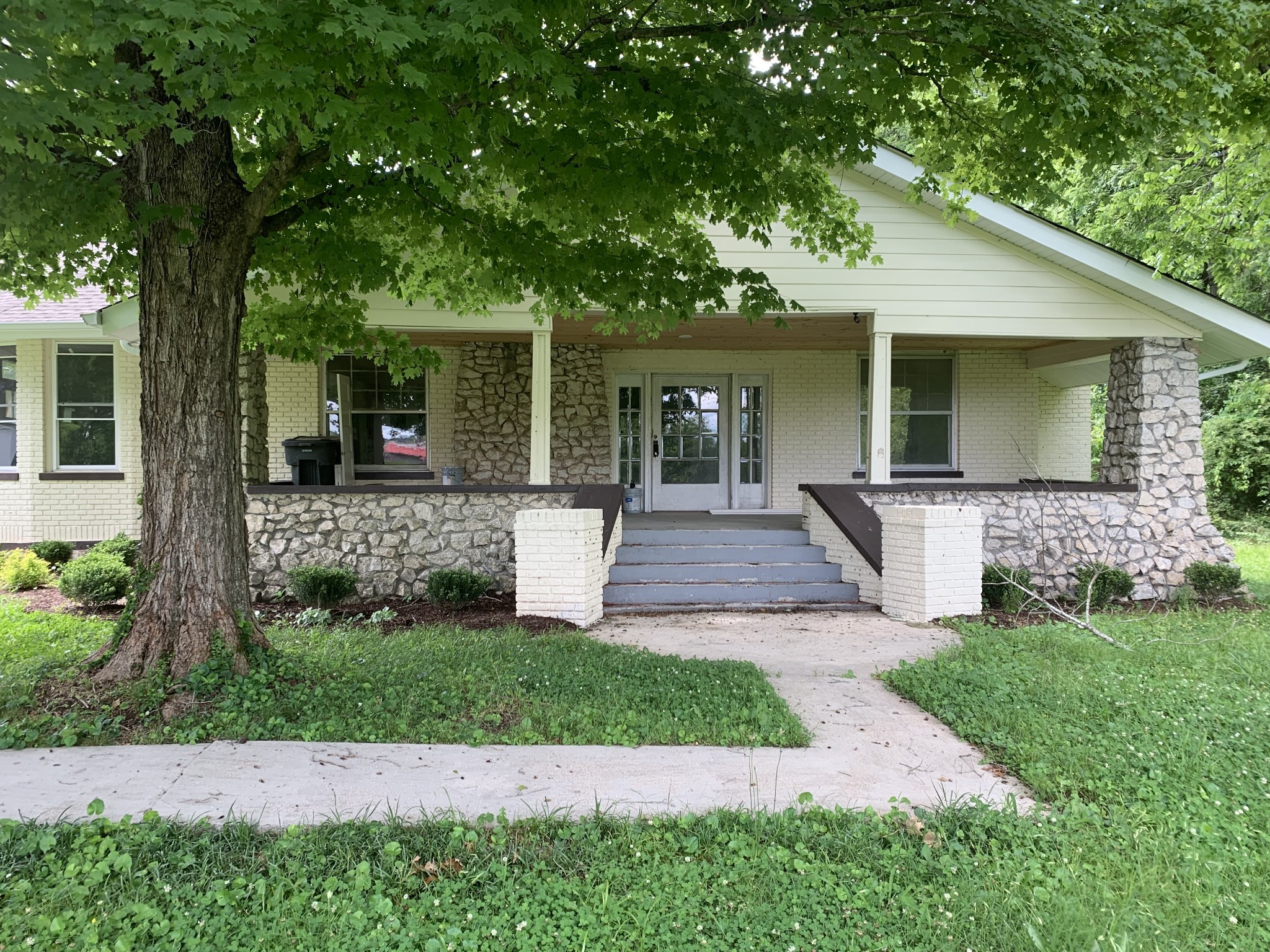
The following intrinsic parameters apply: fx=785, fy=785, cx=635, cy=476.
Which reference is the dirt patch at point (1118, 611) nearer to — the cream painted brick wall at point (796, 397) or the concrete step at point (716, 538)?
the concrete step at point (716, 538)

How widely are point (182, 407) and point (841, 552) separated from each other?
20.5 feet

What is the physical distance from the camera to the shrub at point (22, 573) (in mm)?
8992

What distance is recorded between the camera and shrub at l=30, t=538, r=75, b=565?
9.97 metres

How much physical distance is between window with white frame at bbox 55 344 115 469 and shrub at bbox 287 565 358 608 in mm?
5218

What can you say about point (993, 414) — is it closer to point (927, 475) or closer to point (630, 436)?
point (927, 475)

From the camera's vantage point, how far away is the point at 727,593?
7.96 metres

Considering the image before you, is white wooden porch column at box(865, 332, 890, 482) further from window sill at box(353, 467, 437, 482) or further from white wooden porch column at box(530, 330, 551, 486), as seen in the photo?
window sill at box(353, 467, 437, 482)

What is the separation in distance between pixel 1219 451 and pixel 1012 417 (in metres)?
9.24

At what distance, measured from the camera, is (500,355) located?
1180 cm

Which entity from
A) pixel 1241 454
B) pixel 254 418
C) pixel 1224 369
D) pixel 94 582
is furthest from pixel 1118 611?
pixel 1241 454

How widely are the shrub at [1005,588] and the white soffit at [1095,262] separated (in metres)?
3.48

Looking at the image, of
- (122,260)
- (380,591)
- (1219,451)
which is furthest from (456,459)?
(1219,451)

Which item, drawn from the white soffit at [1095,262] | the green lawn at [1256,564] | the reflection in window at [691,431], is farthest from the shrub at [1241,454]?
the reflection in window at [691,431]

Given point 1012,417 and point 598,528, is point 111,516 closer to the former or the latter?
point 598,528
